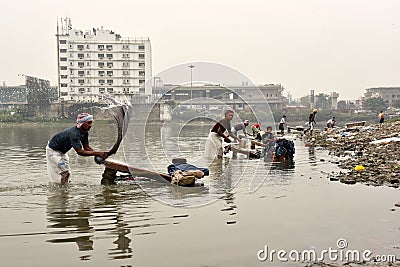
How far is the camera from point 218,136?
14742mm

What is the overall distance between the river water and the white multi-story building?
201 ft

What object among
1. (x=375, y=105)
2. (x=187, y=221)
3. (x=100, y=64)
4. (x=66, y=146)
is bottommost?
(x=187, y=221)

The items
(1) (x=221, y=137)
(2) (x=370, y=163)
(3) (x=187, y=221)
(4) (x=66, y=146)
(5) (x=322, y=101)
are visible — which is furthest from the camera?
(5) (x=322, y=101)

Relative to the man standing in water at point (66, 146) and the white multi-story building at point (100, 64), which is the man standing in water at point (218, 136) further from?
the white multi-story building at point (100, 64)

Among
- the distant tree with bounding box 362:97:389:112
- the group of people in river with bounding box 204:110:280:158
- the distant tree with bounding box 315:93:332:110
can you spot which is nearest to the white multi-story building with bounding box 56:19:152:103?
the distant tree with bounding box 362:97:389:112

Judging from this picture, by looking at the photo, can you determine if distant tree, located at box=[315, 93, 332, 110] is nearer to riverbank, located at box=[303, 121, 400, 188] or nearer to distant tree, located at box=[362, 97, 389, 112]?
distant tree, located at box=[362, 97, 389, 112]

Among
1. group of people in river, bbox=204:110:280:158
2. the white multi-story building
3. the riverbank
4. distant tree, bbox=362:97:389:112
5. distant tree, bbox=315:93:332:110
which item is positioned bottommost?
the riverbank

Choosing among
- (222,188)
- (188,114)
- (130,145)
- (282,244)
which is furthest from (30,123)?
(282,244)

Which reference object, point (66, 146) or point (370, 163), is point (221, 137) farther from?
point (66, 146)

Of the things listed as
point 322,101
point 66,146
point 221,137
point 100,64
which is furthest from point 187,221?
point 322,101

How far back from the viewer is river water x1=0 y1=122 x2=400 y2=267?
17.4 ft

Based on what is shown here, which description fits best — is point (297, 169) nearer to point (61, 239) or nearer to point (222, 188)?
point (222, 188)

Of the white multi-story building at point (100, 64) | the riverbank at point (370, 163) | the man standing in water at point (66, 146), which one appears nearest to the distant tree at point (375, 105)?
the white multi-story building at point (100, 64)

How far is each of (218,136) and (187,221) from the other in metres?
8.10
